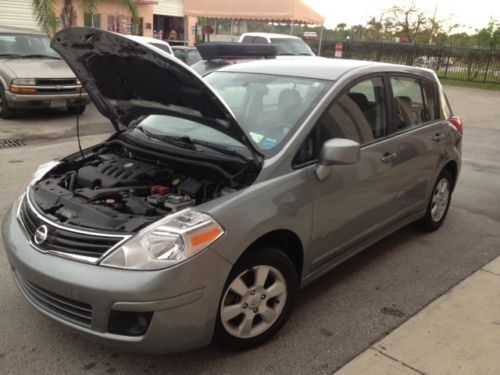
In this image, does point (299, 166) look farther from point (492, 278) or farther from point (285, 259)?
point (492, 278)

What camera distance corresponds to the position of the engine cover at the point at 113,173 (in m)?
3.20

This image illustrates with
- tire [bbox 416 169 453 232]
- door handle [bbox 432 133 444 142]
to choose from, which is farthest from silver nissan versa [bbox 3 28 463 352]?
tire [bbox 416 169 453 232]

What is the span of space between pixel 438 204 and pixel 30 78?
25.5ft

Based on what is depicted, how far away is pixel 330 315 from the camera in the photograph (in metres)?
3.31

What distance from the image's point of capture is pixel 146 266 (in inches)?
94.3

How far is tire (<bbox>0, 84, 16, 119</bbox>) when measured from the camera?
31.3 feet

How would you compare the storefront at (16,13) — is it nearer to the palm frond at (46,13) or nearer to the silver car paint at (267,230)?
the palm frond at (46,13)

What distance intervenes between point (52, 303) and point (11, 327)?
660mm

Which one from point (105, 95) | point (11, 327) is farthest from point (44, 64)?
point (11, 327)

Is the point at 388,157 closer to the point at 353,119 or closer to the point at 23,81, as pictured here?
the point at 353,119

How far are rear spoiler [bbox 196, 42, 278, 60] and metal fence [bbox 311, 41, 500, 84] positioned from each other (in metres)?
17.4

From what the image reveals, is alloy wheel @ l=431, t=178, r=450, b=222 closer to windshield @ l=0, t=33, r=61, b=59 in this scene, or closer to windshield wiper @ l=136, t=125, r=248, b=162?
windshield wiper @ l=136, t=125, r=248, b=162

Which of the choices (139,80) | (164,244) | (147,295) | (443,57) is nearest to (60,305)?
(147,295)

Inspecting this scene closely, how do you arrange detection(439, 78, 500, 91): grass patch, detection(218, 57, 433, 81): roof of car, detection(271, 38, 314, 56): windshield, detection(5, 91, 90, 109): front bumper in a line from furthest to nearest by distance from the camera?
detection(439, 78, 500, 91): grass patch, detection(271, 38, 314, 56): windshield, detection(5, 91, 90, 109): front bumper, detection(218, 57, 433, 81): roof of car
